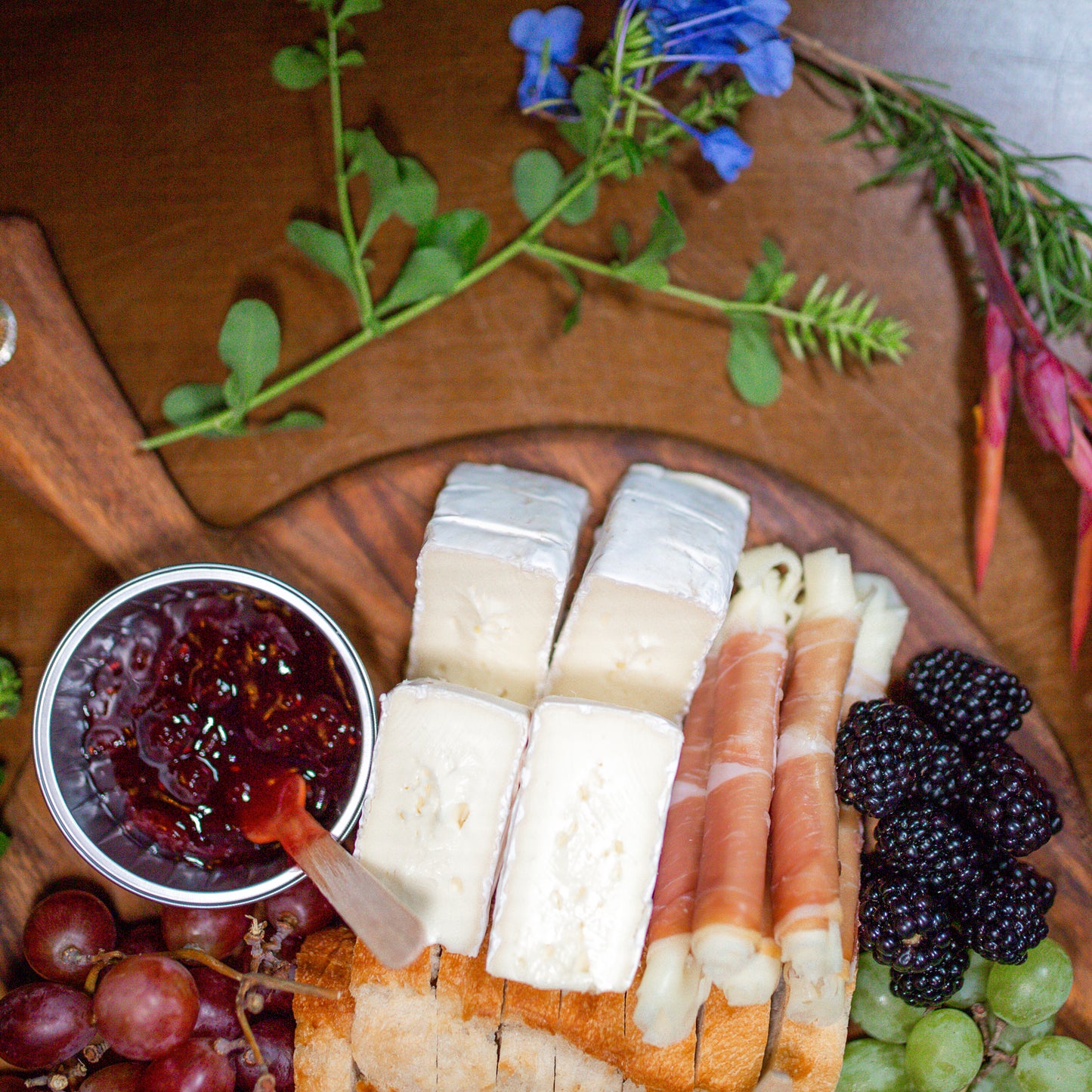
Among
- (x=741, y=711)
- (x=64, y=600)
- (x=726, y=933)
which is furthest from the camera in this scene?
(x=64, y=600)

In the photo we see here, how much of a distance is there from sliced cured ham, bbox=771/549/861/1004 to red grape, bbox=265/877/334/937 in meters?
0.85

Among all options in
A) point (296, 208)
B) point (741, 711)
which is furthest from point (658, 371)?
point (296, 208)

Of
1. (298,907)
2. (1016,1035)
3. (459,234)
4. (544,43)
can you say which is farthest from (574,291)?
(1016,1035)

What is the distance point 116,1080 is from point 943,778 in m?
1.56

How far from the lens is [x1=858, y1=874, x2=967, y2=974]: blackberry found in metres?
1.47

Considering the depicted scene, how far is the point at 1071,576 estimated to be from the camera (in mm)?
1809

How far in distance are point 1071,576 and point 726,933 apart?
102 cm

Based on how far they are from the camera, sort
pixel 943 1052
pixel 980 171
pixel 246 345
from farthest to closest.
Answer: pixel 980 171, pixel 246 345, pixel 943 1052

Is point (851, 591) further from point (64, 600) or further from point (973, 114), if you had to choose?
point (64, 600)

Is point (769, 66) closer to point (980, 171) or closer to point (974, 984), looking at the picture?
point (980, 171)

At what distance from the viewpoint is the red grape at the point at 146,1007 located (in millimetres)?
1496

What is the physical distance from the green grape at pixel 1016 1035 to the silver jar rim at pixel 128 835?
1.28m

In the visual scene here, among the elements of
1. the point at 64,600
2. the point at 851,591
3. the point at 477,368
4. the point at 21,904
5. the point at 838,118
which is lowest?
the point at 21,904

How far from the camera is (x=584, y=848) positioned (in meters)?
1.49
